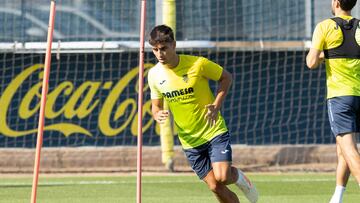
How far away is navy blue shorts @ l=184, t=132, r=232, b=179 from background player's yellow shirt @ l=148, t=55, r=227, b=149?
0.17 feet

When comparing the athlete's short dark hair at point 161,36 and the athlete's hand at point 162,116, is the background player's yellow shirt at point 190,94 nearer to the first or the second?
the athlete's hand at point 162,116

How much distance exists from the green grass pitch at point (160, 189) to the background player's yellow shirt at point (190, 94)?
2.46 m

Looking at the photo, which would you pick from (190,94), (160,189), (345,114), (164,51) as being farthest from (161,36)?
(160,189)

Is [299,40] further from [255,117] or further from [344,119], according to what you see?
[344,119]

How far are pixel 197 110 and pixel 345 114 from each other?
135 centimetres

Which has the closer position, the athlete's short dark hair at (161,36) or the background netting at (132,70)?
the athlete's short dark hair at (161,36)

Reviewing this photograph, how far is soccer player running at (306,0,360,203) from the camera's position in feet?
33.3

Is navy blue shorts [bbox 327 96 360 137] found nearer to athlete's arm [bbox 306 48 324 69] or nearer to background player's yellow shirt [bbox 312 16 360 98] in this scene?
background player's yellow shirt [bbox 312 16 360 98]

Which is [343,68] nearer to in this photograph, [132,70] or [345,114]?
[345,114]

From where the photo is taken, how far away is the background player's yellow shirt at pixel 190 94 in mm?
10164

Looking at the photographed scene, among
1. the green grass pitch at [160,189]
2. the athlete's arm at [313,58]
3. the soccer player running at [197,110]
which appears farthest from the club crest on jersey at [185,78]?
the green grass pitch at [160,189]

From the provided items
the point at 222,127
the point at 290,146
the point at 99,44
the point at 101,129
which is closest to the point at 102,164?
the point at 101,129

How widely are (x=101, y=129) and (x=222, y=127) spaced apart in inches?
294

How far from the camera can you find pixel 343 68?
10.3 metres
